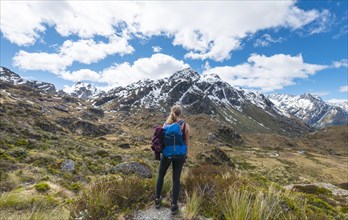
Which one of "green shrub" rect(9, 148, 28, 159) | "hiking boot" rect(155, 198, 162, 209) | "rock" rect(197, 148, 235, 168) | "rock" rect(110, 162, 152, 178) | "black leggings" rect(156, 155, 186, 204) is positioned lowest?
"rock" rect(197, 148, 235, 168)

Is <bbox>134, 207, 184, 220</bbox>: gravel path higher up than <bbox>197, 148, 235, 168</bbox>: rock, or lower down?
higher up

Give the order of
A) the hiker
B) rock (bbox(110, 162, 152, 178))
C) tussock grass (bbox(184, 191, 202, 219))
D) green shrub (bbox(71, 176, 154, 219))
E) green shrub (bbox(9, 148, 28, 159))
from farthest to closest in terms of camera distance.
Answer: green shrub (bbox(9, 148, 28, 159)), rock (bbox(110, 162, 152, 178)), the hiker, tussock grass (bbox(184, 191, 202, 219)), green shrub (bbox(71, 176, 154, 219))

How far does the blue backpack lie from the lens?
6.46m

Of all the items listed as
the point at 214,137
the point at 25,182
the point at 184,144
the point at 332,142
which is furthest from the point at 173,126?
the point at 332,142

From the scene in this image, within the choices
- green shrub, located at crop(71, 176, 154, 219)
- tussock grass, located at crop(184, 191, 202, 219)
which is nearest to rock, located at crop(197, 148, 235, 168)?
green shrub, located at crop(71, 176, 154, 219)

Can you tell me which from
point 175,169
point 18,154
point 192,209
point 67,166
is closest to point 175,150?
point 175,169

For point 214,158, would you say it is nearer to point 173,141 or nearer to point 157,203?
point 157,203

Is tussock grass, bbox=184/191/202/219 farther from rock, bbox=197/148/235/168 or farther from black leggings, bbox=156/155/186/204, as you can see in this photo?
rock, bbox=197/148/235/168

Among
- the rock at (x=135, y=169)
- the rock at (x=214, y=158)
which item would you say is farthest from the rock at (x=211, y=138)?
the rock at (x=135, y=169)

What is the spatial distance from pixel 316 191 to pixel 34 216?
23934mm

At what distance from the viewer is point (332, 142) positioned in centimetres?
19225

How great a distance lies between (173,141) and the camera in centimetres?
646

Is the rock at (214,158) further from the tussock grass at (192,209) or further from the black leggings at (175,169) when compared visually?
the tussock grass at (192,209)

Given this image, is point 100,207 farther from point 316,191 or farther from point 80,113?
point 80,113
